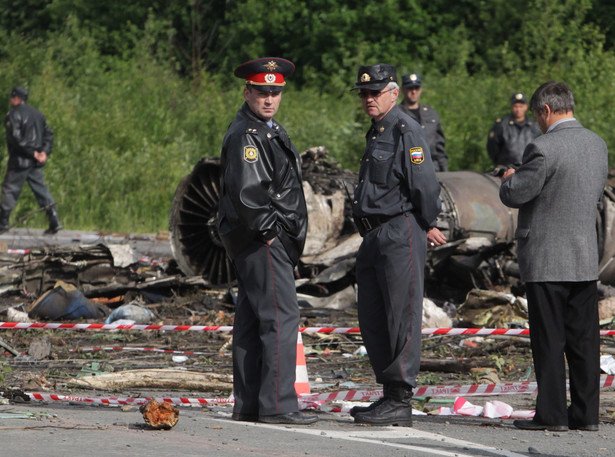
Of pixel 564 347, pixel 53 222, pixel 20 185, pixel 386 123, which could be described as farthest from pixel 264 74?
pixel 20 185

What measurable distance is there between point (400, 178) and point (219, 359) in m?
3.03

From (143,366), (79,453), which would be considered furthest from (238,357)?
(143,366)

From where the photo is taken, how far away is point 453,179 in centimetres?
1251

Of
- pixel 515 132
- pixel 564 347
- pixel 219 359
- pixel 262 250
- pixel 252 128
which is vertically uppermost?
pixel 515 132

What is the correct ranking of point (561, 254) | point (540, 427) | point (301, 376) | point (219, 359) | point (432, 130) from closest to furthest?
point (540, 427) < point (561, 254) < point (301, 376) < point (219, 359) < point (432, 130)

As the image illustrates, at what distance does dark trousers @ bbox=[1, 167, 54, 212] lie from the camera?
16.5 metres

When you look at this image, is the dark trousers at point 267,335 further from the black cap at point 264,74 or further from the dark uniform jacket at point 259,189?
the black cap at point 264,74

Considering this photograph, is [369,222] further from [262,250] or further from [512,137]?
[512,137]

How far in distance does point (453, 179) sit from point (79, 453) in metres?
8.46

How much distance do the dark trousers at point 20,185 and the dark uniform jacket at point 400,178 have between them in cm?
1123

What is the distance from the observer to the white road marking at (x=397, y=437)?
16.7ft

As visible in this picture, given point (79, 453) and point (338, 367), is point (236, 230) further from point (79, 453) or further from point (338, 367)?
point (338, 367)

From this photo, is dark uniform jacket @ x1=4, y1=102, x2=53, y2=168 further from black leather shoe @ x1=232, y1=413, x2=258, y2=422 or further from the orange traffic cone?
black leather shoe @ x1=232, y1=413, x2=258, y2=422

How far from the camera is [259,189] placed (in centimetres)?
583
